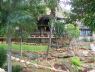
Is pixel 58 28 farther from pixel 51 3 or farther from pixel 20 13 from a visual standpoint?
pixel 20 13

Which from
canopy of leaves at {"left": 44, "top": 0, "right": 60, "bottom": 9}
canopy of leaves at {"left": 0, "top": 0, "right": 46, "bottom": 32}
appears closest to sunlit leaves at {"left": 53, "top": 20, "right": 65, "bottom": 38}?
canopy of leaves at {"left": 0, "top": 0, "right": 46, "bottom": 32}

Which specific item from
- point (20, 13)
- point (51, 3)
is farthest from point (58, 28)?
point (20, 13)

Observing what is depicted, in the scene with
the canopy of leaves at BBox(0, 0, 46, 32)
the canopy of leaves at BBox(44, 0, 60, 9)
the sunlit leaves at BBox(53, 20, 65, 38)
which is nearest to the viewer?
the canopy of leaves at BBox(0, 0, 46, 32)

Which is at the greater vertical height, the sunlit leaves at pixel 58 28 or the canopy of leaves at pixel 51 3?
the canopy of leaves at pixel 51 3

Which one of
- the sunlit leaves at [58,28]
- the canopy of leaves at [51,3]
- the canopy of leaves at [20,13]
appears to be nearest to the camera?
the canopy of leaves at [20,13]

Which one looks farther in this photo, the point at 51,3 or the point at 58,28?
the point at 58,28

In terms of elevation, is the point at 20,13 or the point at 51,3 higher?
the point at 51,3

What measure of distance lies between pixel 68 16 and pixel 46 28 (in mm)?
14312

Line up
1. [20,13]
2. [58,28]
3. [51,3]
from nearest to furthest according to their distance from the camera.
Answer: [20,13]
[51,3]
[58,28]

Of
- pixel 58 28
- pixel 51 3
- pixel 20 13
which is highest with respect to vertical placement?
pixel 51 3

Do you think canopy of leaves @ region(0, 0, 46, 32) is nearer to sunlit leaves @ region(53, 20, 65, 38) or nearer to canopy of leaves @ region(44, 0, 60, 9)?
canopy of leaves @ region(44, 0, 60, 9)

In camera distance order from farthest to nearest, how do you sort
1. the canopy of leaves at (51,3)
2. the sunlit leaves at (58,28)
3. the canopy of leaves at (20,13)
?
the sunlit leaves at (58,28)
the canopy of leaves at (51,3)
the canopy of leaves at (20,13)

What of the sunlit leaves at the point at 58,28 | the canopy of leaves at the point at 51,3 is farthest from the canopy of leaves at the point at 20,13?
the sunlit leaves at the point at 58,28

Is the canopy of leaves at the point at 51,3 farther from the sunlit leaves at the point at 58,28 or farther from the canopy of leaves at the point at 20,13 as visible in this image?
the sunlit leaves at the point at 58,28
